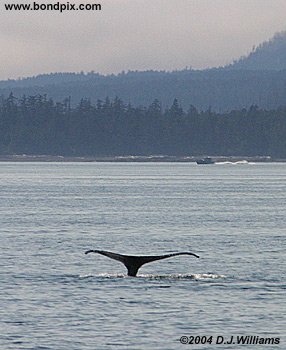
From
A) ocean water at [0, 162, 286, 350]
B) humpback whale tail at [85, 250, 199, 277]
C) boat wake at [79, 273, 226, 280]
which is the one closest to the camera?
ocean water at [0, 162, 286, 350]

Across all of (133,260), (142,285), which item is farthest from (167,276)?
(142,285)

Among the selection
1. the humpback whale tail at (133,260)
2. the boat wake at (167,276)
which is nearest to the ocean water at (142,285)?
the boat wake at (167,276)

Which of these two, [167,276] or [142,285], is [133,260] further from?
[167,276]

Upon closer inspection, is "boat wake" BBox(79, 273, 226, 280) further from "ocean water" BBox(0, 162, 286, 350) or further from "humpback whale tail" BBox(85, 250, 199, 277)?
"humpback whale tail" BBox(85, 250, 199, 277)

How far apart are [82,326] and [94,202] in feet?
290

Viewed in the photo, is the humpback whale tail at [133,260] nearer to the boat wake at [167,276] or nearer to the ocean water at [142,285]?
the boat wake at [167,276]

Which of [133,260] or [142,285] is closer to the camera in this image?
[142,285]

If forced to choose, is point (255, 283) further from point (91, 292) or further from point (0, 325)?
point (0, 325)

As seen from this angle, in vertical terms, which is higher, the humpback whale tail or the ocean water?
the humpback whale tail

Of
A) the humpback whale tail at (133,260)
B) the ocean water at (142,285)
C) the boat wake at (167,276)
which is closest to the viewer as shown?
the ocean water at (142,285)

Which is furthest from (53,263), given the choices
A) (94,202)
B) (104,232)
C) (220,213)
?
(94,202)

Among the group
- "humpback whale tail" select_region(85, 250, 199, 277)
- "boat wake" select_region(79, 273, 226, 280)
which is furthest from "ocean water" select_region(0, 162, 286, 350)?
"humpback whale tail" select_region(85, 250, 199, 277)

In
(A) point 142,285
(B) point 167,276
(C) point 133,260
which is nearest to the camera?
(A) point 142,285

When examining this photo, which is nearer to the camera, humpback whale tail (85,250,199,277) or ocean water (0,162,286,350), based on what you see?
ocean water (0,162,286,350)
